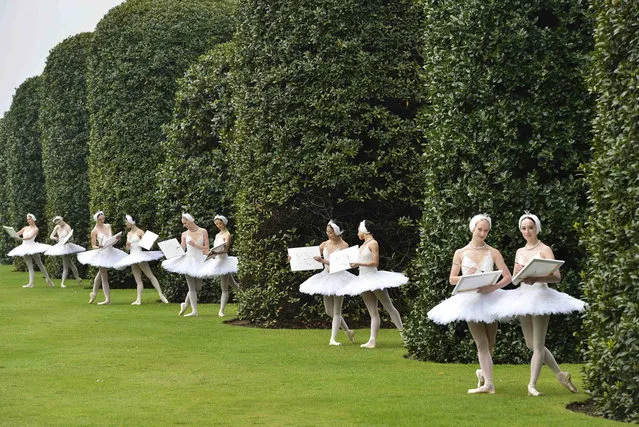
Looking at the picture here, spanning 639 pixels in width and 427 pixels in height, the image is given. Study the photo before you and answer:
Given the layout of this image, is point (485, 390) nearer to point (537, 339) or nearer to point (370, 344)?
point (537, 339)

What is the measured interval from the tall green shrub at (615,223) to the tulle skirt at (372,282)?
6008mm

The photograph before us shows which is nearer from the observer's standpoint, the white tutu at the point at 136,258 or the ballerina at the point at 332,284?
the ballerina at the point at 332,284

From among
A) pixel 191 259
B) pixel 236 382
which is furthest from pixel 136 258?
pixel 236 382

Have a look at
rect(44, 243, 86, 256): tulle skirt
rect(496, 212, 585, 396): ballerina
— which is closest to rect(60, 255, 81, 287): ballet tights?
rect(44, 243, 86, 256): tulle skirt

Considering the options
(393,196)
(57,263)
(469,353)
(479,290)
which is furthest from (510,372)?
(57,263)

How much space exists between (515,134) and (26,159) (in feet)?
118

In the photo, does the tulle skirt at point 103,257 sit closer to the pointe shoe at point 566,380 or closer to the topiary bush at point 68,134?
the topiary bush at point 68,134

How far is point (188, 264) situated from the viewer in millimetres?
23266

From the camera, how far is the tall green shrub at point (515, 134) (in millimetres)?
14602

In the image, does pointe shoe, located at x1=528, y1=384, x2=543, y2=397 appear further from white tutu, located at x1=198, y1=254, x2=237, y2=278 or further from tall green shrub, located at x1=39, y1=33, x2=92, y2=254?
tall green shrub, located at x1=39, y1=33, x2=92, y2=254

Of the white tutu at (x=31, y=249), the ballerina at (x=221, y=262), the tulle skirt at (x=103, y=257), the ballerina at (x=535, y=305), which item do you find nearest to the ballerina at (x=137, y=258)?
the tulle skirt at (x=103, y=257)

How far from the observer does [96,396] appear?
1288 cm

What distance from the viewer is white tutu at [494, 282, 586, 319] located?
11.9 m

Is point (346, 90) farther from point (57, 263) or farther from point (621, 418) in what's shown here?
point (57, 263)
